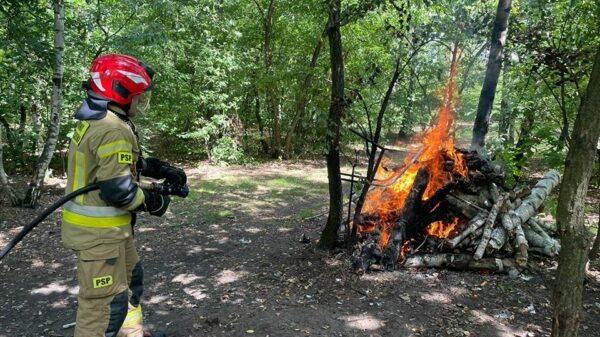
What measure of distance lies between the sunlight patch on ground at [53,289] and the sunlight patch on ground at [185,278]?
118 cm

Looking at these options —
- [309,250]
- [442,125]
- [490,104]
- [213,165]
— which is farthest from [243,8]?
[309,250]

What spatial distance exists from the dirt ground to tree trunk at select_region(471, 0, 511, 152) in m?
4.06

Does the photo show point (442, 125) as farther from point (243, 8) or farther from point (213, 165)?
point (243, 8)

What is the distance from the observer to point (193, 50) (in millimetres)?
13984

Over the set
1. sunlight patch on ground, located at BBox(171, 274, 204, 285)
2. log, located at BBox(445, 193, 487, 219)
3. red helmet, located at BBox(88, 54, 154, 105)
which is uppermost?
red helmet, located at BBox(88, 54, 154, 105)

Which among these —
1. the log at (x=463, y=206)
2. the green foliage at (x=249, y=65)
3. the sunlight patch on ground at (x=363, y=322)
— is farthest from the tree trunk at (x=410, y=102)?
the sunlight patch on ground at (x=363, y=322)

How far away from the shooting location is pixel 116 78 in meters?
3.10

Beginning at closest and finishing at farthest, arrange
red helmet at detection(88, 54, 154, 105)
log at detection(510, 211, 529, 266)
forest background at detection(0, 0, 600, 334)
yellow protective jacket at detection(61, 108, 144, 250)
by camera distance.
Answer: yellow protective jacket at detection(61, 108, 144, 250) → red helmet at detection(88, 54, 154, 105) → log at detection(510, 211, 529, 266) → forest background at detection(0, 0, 600, 334)

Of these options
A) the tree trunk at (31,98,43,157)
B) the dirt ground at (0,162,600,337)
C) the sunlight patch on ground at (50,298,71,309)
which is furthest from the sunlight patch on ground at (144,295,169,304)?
the tree trunk at (31,98,43,157)

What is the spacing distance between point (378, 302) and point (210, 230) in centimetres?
382

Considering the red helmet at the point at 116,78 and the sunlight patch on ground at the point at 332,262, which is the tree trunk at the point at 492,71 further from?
the red helmet at the point at 116,78

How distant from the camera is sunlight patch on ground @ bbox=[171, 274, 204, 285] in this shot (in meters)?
5.14

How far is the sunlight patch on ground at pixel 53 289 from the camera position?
193 inches

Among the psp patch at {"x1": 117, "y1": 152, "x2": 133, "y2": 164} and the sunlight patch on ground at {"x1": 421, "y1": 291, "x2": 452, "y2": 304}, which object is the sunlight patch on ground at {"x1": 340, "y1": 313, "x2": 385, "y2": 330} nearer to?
the sunlight patch on ground at {"x1": 421, "y1": 291, "x2": 452, "y2": 304}
